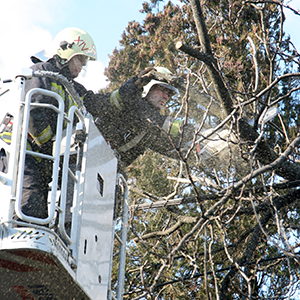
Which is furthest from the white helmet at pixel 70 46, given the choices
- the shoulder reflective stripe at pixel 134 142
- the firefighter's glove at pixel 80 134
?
the firefighter's glove at pixel 80 134

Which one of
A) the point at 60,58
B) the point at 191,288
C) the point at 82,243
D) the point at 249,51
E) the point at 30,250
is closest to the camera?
the point at 30,250

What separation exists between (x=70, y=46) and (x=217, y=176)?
2339mm

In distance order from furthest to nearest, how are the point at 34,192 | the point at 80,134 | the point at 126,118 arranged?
the point at 126,118, the point at 80,134, the point at 34,192

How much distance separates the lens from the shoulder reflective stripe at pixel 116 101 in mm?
5619

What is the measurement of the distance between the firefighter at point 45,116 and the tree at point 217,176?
1.30m

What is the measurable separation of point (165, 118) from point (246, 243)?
3160mm

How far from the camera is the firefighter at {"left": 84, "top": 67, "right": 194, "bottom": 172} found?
18.5 feet

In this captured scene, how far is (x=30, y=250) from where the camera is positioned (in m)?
2.88

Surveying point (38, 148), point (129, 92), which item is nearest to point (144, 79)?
point (129, 92)

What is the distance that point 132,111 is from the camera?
5.75 metres

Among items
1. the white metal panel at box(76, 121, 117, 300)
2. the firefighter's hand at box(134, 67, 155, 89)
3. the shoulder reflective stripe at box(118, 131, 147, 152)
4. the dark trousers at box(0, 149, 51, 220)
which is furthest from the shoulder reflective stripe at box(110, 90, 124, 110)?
the dark trousers at box(0, 149, 51, 220)

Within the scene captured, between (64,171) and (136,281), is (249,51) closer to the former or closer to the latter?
(136,281)

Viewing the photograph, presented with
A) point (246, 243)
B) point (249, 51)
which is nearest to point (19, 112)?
point (246, 243)

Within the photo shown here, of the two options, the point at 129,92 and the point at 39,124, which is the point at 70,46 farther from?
the point at 39,124
